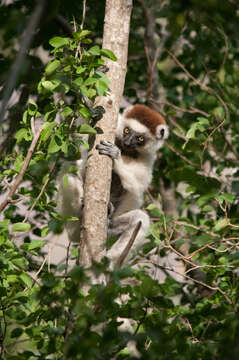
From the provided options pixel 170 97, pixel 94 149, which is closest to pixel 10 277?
pixel 94 149

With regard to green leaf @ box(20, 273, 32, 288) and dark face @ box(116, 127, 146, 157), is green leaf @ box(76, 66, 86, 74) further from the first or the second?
dark face @ box(116, 127, 146, 157)

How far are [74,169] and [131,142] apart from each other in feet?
7.13

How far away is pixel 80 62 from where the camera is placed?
3473 millimetres

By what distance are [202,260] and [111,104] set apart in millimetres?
1842

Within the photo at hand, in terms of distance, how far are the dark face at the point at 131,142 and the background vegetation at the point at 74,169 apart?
1.85 feet

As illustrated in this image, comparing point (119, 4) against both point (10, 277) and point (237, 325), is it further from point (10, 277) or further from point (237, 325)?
point (237, 325)

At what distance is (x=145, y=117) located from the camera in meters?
6.12

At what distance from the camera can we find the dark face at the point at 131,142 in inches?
232

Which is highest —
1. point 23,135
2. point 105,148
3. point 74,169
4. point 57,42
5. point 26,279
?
point 57,42

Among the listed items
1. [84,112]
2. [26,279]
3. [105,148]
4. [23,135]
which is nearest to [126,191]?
[105,148]

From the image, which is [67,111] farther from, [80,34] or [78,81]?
[80,34]

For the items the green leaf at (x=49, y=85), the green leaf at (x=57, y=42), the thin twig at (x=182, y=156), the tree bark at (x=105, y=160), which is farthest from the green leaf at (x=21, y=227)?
the thin twig at (x=182, y=156)

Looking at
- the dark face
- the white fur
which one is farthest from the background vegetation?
the dark face

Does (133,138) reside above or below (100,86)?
below
